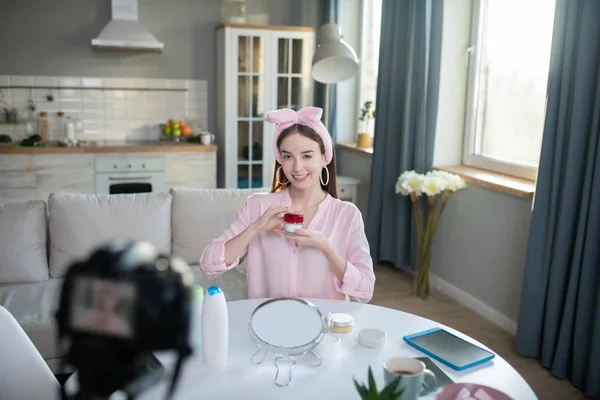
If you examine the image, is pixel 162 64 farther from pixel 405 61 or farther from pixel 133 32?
pixel 405 61

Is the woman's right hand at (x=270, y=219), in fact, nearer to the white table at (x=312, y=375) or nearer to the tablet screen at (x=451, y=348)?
the white table at (x=312, y=375)

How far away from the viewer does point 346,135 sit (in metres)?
5.13

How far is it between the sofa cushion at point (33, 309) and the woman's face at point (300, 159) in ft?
3.32

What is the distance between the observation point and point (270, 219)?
161 centimetres

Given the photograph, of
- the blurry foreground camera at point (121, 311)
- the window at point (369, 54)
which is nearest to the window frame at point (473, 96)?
the window at point (369, 54)

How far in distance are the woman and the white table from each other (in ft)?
0.88

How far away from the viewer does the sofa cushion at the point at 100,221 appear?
8.63ft

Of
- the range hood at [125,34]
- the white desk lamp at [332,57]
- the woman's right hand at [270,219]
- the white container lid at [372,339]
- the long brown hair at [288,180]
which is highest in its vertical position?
the range hood at [125,34]

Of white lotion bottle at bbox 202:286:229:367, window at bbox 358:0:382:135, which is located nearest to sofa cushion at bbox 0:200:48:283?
white lotion bottle at bbox 202:286:229:367

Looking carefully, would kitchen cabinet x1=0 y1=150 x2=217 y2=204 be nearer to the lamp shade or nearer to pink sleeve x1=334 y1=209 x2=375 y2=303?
the lamp shade

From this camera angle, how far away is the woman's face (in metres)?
1.67

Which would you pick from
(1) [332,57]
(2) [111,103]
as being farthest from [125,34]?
(1) [332,57]

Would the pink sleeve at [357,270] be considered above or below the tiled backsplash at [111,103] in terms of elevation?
below

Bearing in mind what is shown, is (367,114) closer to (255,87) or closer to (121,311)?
(255,87)
